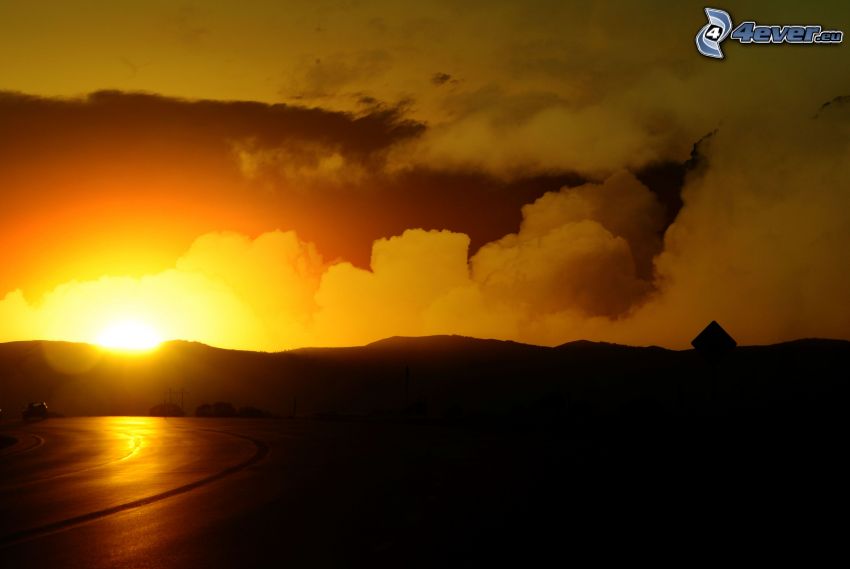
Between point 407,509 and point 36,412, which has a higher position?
point 36,412

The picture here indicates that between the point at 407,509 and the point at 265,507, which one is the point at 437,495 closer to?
the point at 407,509

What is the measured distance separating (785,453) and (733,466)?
311 centimetres

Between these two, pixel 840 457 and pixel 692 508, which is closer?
pixel 692 508

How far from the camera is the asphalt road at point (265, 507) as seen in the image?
10133 millimetres

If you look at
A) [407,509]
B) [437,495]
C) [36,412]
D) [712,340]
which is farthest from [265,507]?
[36,412]

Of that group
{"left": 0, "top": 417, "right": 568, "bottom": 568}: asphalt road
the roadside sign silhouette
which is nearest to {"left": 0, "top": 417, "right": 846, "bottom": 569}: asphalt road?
{"left": 0, "top": 417, "right": 568, "bottom": 568}: asphalt road

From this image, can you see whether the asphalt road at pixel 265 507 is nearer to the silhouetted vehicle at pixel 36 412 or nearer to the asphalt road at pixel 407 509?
the asphalt road at pixel 407 509

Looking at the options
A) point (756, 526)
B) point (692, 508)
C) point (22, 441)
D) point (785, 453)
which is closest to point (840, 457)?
point (785, 453)

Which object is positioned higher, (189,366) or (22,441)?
(189,366)

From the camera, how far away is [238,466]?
73.5ft

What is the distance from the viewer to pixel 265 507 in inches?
560

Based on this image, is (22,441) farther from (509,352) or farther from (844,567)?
(509,352)

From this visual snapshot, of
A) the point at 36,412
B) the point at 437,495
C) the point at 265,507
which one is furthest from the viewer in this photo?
the point at 36,412

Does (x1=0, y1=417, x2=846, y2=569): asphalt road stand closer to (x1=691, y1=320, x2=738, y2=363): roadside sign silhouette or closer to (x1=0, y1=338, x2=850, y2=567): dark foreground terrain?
(x1=0, y1=338, x2=850, y2=567): dark foreground terrain
